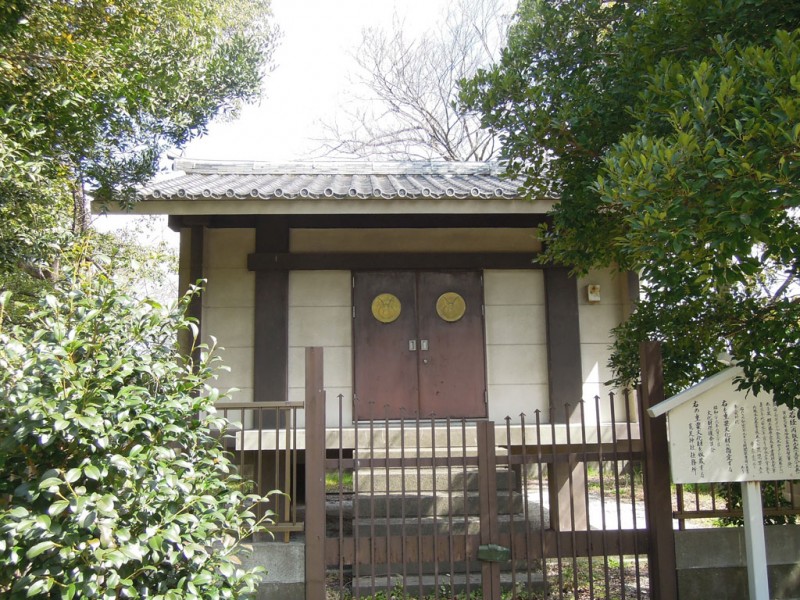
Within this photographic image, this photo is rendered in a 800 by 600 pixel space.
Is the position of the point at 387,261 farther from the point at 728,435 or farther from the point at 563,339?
the point at 728,435

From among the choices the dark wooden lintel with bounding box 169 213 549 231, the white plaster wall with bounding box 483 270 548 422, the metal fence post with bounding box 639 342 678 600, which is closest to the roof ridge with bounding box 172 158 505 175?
the dark wooden lintel with bounding box 169 213 549 231

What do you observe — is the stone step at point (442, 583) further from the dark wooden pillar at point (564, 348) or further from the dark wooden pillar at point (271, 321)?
the dark wooden pillar at point (271, 321)

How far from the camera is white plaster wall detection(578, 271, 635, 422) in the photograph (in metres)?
7.79

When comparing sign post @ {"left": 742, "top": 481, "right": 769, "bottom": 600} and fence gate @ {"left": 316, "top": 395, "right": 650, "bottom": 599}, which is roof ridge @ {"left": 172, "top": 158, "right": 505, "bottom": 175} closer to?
fence gate @ {"left": 316, "top": 395, "right": 650, "bottom": 599}

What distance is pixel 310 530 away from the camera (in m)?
4.50

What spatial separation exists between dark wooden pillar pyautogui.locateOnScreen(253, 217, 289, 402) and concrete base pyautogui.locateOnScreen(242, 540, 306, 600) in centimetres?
296

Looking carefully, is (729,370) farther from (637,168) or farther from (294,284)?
(294,284)

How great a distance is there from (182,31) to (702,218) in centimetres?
611

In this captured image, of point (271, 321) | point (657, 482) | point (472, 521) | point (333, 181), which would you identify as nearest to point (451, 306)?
point (271, 321)

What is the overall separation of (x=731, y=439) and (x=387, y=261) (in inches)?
169

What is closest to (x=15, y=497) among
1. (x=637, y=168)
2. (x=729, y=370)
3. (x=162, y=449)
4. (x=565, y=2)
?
(x=162, y=449)

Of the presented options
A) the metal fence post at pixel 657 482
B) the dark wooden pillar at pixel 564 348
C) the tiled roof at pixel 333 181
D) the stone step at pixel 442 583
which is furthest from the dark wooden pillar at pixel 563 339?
the metal fence post at pixel 657 482

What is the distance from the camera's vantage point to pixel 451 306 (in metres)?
7.87

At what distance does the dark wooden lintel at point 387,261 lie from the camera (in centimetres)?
761
